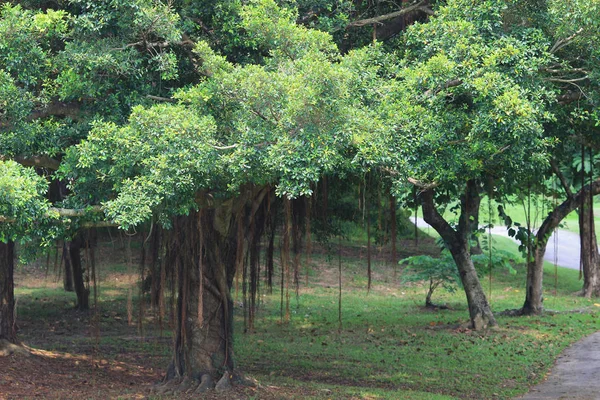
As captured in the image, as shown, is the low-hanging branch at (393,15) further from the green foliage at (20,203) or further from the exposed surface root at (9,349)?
the exposed surface root at (9,349)

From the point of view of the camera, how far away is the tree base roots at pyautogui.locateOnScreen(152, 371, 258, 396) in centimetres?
1002

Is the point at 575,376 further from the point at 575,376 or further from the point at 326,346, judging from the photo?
the point at 326,346

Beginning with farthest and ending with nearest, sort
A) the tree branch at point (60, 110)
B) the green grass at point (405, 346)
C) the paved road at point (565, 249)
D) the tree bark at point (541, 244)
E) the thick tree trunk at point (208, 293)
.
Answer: the paved road at point (565, 249) → the tree bark at point (541, 244) → the green grass at point (405, 346) → the thick tree trunk at point (208, 293) → the tree branch at point (60, 110)

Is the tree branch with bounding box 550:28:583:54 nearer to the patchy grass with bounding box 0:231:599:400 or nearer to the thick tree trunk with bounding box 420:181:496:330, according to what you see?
the patchy grass with bounding box 0:231:599:400

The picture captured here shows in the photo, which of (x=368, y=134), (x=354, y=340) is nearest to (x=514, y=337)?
(x=354, y=340)

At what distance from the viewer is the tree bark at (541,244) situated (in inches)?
660

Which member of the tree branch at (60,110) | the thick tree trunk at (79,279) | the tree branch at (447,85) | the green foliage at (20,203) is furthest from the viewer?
the thick tree trunk at (79,279)

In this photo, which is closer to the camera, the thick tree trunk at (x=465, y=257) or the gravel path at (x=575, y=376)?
the gravel path at (x=575, y=376)

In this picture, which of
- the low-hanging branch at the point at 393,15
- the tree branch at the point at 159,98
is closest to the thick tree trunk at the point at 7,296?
the tree branch at the point at 159,98

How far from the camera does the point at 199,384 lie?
10125mm

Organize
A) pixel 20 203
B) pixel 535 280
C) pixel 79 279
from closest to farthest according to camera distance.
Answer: pixel 20 203 < pixel 535 280 < pixel 79 279

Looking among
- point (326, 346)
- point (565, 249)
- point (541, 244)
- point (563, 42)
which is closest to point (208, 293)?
point (326, 346)

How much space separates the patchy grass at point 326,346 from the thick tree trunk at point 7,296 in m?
0.65

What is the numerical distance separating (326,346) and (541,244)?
5.64 meters
